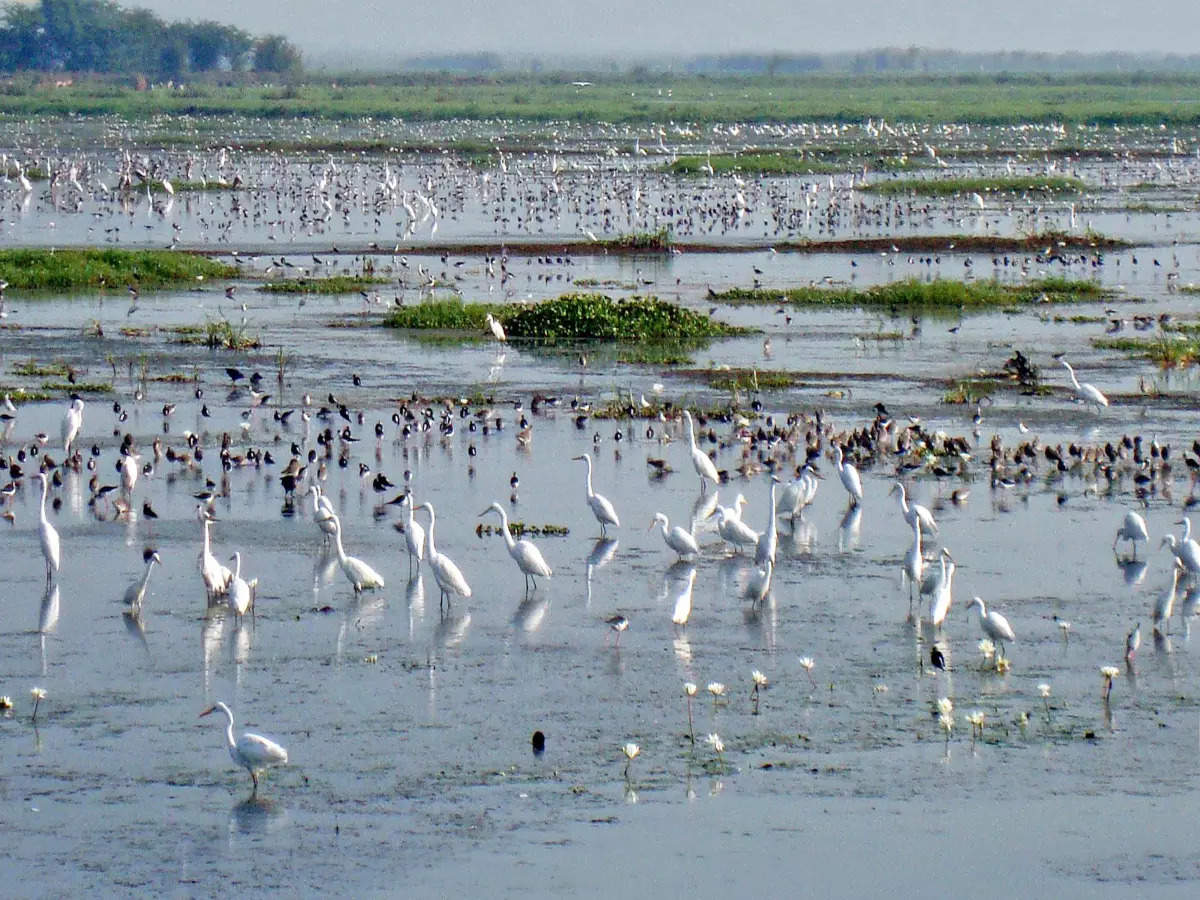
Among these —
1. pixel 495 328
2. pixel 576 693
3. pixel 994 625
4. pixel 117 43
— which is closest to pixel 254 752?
→ pixel 576 693

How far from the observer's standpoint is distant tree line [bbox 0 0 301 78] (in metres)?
154

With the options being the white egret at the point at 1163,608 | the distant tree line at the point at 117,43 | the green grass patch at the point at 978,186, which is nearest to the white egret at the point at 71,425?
the white egret at the point at 1163,608

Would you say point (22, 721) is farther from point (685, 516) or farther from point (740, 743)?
point (685, 516)

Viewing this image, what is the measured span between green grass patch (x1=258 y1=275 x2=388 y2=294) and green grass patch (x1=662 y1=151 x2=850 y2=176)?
29802mm

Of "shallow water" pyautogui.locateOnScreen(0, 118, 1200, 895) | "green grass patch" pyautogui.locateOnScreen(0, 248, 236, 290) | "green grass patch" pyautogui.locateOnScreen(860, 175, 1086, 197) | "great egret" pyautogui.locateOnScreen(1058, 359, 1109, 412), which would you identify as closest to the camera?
"shallow water" pyautogui.locateOnScreen(0, 118, 1200, 895)

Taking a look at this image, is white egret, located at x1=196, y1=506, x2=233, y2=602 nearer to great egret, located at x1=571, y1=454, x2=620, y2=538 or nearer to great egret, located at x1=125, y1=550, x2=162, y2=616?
great egret, located at x1=125, y1=550, x2=162, y2=616

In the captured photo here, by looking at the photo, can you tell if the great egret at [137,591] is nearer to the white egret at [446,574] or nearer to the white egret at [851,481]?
the white egret at [446,574]

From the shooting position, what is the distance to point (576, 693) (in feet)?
40.1

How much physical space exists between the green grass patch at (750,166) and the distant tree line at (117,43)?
3817 inches

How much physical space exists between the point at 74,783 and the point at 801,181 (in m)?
52.4

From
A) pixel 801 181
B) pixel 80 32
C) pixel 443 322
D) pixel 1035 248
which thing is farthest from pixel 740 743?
pixel 80 32

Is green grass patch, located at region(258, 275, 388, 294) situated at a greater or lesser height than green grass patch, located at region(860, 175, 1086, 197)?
lesser

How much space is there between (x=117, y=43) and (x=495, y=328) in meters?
137

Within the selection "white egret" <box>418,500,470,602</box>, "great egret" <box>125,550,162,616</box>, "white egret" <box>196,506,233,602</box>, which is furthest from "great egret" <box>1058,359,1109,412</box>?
"great egret" <box>125,550,162,616</box>
